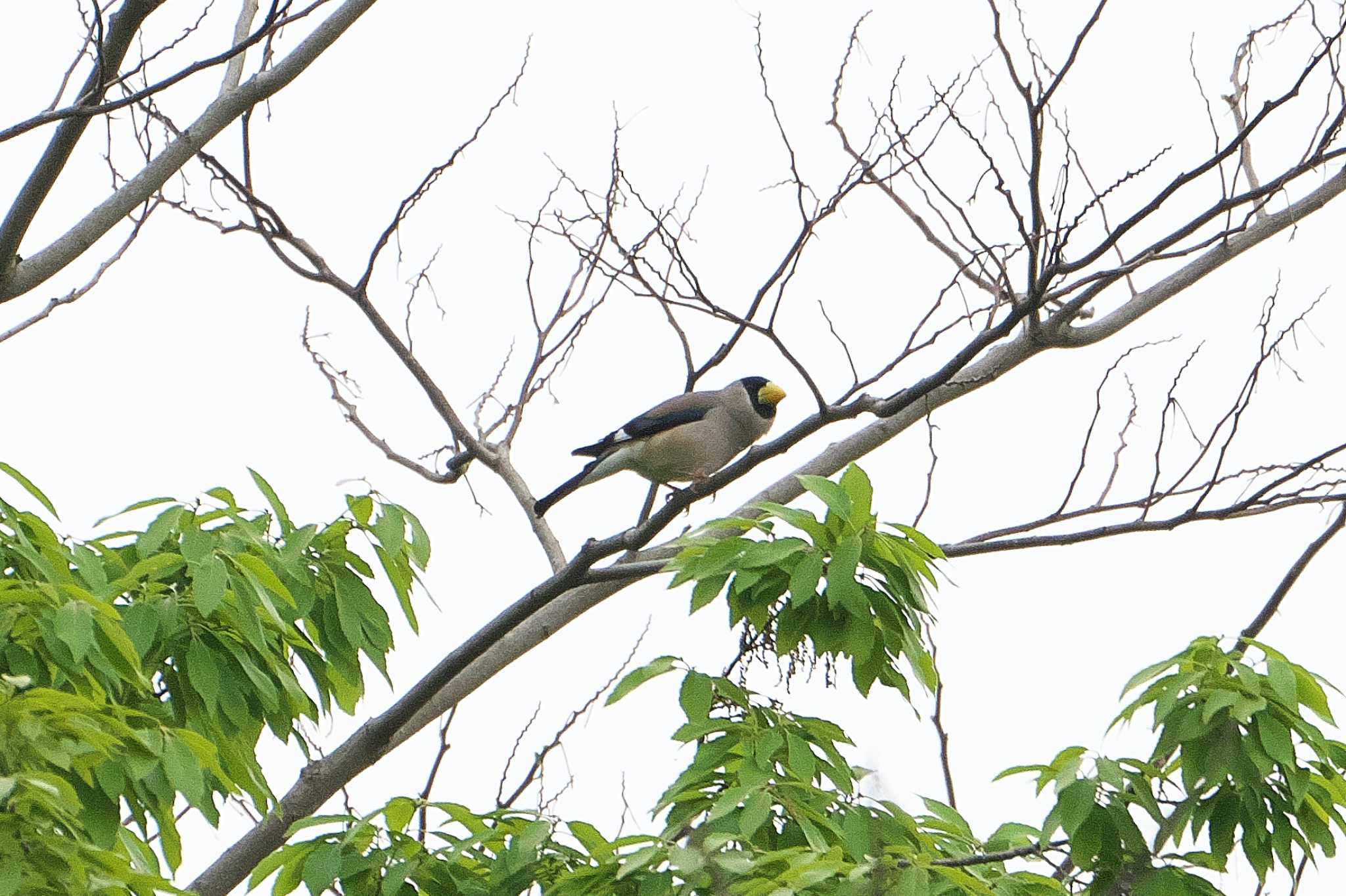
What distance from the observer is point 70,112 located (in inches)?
131

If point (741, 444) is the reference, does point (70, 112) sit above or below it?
below

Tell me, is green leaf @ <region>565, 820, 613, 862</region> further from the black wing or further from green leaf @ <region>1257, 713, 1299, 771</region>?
the black wing

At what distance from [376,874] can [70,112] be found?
1.94 meters

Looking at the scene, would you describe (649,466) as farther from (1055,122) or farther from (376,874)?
(376,874)

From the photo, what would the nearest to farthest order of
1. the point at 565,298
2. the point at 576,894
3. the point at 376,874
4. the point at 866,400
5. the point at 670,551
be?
the point at 576,894
the point at 376,874
the point at 866,400
the point at 670,551
the point at 565,298

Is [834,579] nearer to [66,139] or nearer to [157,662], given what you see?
[157,662]

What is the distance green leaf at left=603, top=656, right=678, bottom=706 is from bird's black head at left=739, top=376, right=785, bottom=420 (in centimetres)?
542

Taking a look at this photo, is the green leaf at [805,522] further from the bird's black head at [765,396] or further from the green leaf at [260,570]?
the bird's black head at [765,396]

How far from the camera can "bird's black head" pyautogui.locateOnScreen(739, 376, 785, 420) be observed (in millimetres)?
9062

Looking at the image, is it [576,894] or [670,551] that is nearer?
[576,894]

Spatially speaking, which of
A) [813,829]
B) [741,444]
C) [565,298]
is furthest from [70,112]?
[741,444]

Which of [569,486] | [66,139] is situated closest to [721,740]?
[66,139]

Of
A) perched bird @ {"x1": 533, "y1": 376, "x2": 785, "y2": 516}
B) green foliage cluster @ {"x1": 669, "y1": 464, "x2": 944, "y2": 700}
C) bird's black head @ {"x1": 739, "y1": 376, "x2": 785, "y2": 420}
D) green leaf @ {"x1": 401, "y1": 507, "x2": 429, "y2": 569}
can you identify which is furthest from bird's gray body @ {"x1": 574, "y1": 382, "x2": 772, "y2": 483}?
green foliage cluster @ {"x1": 669, "y1": 464, "x2": 944, "y2": 700}

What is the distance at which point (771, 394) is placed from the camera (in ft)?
29.8
